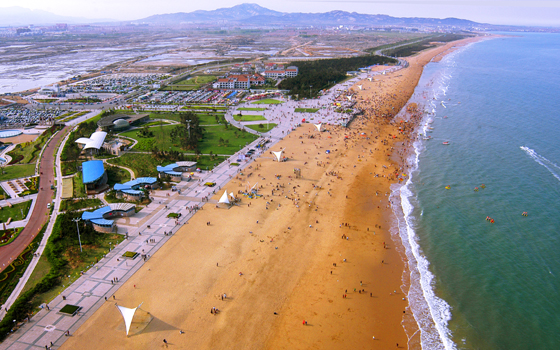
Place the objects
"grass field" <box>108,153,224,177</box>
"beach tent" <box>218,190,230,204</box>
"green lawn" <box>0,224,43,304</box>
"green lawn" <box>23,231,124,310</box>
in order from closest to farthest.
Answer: "green lawn" <box>23,231,124,310</box>
"green lawn" <box>0,224,43,304</box>
"beach tent" <box>218,190,230,204</box>
"grass field" <box>108,153,224,177</box>

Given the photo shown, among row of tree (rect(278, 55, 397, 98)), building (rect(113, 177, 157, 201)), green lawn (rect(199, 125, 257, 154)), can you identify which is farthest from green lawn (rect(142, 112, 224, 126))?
building (rect(113, 177, 157, 201))

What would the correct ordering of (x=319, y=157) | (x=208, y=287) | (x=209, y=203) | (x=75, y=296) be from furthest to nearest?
(x=319, y=157)
(x=209, y=203)
(x=208, y=287)
(x=75, y=296)

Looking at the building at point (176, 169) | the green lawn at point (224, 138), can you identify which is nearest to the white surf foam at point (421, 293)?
the building at point (176, 169)

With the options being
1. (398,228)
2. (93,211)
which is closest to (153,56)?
(93,211)

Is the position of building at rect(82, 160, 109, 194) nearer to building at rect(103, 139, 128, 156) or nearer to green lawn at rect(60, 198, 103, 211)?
green lawn at rect(60, 198, 103, 211)

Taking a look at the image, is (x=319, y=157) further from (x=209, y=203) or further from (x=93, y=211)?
(x=93, y=211)

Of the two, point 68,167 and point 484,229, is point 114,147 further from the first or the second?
point 484,229

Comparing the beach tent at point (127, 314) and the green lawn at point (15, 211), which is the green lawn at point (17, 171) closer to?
the green lawn at point (15, 211)
